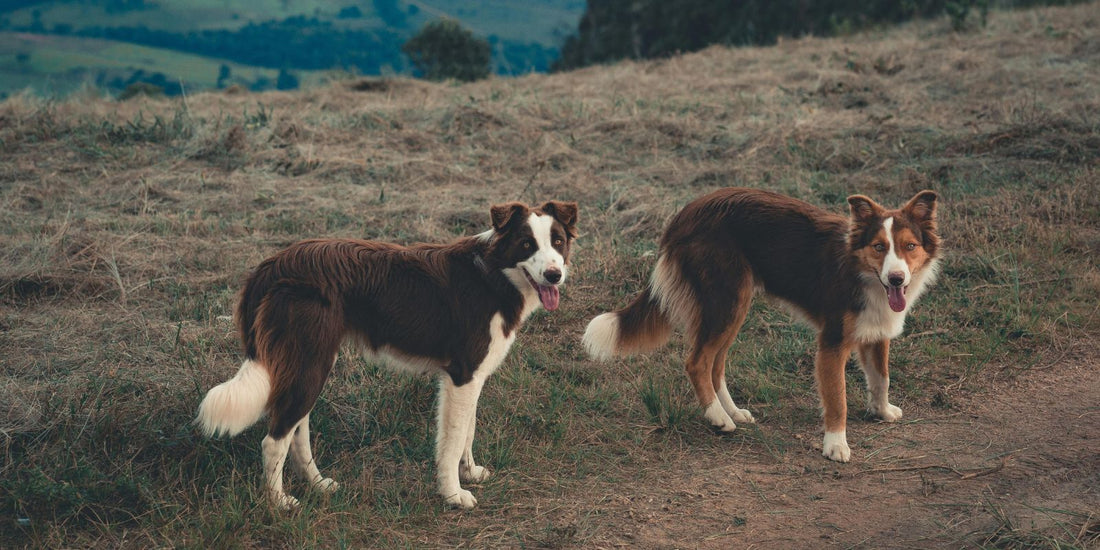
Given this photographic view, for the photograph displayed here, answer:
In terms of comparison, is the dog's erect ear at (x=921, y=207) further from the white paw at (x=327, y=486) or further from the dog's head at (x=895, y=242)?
the white paw at (x=327, y=486)

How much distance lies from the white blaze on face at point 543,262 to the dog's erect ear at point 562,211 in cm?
6

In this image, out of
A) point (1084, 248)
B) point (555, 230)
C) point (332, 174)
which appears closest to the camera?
point (555, 230)

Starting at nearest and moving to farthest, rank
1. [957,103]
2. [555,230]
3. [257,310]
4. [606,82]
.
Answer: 1. [257,310]
2. [555,230]
3. [957,103]
4. [606,82]

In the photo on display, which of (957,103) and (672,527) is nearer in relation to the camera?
(672,527)

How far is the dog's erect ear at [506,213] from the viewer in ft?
14.3

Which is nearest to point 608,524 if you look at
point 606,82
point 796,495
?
point 796,495

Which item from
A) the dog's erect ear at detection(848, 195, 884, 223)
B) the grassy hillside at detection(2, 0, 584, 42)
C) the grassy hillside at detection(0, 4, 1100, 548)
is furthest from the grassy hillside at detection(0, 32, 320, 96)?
the dog's erect ear at detection(848, 195, 884, 223)

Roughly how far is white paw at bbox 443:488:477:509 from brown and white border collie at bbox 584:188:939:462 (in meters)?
1.42

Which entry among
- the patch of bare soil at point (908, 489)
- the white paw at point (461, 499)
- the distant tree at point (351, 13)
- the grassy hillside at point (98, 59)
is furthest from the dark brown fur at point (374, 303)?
the distant tree at point (351, 13)

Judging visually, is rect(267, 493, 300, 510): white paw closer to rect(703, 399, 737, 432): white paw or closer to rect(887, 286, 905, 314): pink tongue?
rect(703, 399, 737, 432): white paw

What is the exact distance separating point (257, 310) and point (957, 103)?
11050 mm

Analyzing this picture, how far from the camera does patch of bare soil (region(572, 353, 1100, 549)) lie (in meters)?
4.09

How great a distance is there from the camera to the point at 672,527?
430cm

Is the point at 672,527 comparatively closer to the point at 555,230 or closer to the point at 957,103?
the point at 555,230
